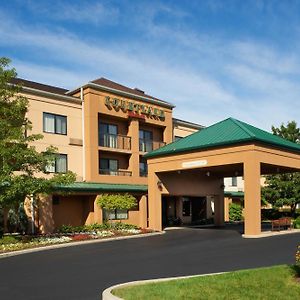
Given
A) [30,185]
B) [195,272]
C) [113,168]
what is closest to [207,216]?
[113,168]

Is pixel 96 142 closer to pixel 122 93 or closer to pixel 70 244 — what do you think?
pixel 122 93

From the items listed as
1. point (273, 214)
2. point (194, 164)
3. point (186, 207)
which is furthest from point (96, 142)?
point (273, 214)

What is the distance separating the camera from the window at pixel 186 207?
3868 centimetres

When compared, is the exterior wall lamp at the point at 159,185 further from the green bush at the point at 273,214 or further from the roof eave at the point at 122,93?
the green bush at the point at 273,214

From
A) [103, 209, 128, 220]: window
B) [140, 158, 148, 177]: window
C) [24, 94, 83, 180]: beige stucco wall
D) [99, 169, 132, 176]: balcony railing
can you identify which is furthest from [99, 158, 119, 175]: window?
[103, 209, 128, 220]: window

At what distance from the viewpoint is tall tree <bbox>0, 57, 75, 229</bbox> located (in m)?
20.2

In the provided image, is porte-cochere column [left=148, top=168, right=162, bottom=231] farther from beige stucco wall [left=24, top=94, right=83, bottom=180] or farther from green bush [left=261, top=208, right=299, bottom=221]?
green bush [left=261, top=208, right=299, bottom=221]

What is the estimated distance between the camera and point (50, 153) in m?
22.5

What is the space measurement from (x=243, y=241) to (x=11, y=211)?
14.1 metres

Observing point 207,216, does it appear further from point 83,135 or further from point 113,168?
point 83,135

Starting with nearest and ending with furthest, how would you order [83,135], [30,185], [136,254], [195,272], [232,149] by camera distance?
[195,272]
[136,254]
[30,185]
[232,149]
[83,135]

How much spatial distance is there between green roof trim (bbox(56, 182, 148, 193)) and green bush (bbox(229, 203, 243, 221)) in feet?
40.9

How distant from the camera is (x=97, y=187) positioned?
29.3m

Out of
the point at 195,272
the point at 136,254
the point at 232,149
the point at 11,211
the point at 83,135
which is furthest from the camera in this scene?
the point at 83,135
